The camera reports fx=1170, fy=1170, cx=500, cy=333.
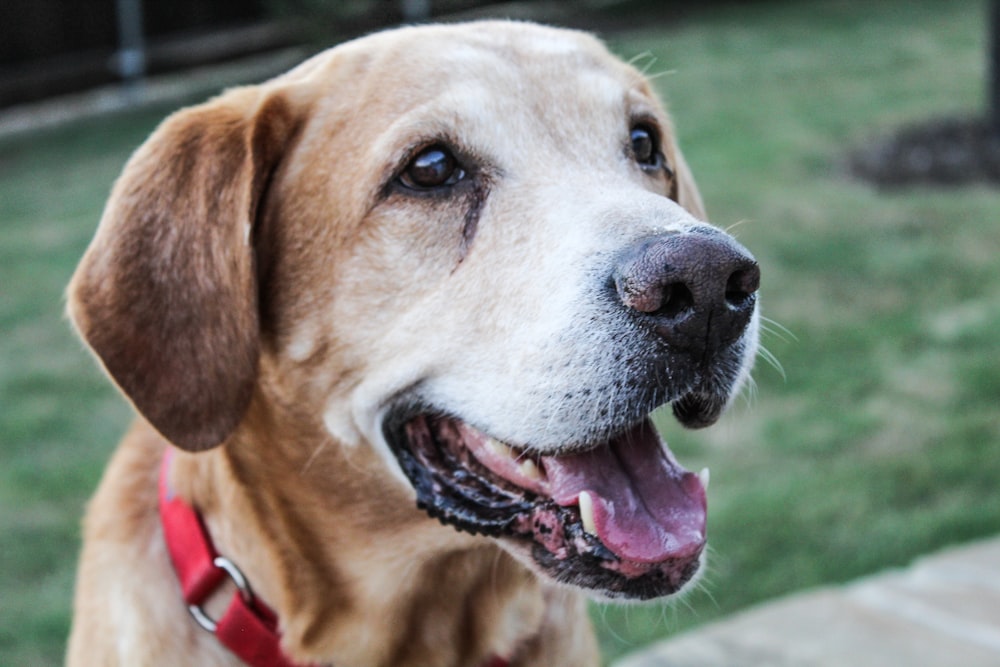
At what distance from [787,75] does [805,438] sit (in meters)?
8.66

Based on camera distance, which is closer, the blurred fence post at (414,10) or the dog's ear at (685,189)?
the dog's ear at (685,189)

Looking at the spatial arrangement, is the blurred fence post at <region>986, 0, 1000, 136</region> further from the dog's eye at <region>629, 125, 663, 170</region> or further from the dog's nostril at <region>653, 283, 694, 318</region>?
the dog's nostril at <region>653, 283, 694, 318</region>

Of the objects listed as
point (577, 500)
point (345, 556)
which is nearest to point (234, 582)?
point (345, 556)

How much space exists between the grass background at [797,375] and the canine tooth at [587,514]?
0.44m

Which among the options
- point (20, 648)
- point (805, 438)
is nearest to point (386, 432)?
point (20, 648)

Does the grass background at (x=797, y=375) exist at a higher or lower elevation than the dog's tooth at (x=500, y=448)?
lower

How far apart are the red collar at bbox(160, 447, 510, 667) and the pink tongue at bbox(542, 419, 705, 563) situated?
2.55 feet

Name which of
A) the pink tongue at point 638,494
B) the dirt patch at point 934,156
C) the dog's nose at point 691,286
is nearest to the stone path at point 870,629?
the pink tongue at point 638,494

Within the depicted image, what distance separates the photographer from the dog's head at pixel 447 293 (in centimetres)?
240

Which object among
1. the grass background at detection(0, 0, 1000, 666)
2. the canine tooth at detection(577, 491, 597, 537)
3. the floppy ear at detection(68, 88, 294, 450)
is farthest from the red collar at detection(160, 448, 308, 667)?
the grass background at detection(0, 0, 1000, 666)

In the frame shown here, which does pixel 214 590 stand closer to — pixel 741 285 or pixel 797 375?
pixel 741 285

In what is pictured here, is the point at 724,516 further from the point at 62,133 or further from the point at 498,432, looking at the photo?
the point at 62,133

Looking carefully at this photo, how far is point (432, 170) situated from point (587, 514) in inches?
36.1

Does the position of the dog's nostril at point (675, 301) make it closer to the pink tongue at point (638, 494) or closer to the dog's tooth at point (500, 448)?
the pink tongue at point (638, 494)
